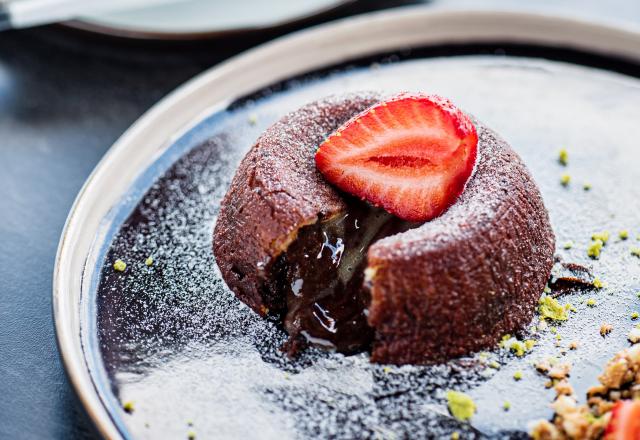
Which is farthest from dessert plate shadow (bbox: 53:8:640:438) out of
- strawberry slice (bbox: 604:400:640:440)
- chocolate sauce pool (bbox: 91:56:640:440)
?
strawberry slice (bbox: 604:400:640:440)

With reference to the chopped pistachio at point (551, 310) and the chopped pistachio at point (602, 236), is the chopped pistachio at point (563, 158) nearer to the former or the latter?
the chopped pistachio at point (602, 236)

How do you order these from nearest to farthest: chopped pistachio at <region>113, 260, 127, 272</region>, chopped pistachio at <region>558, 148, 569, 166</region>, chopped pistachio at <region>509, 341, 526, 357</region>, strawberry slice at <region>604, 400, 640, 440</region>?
strawberry slice at <region>604, 400, 640, 440</region>, chopped pistachio at <region>509, 341, 526, 357</region>, chopped pistachio at <region>113, 260, 127, 272</region>, chopped pistachio at <region>558, 148, 569, 166</region>

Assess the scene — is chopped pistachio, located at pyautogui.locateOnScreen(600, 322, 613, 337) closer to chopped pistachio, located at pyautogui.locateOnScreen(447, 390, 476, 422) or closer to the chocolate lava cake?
the chocolate lava cake

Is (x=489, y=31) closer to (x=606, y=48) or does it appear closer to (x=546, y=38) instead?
(x=546, y=38)

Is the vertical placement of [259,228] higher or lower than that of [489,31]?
lower

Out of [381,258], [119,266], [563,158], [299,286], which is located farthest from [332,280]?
[563,158]

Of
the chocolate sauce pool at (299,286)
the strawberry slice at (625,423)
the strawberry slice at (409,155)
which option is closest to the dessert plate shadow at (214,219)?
the chocolate sauce pool at (299,286)

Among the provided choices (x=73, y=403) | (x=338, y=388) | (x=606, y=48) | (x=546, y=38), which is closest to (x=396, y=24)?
(x=546, y=38)
